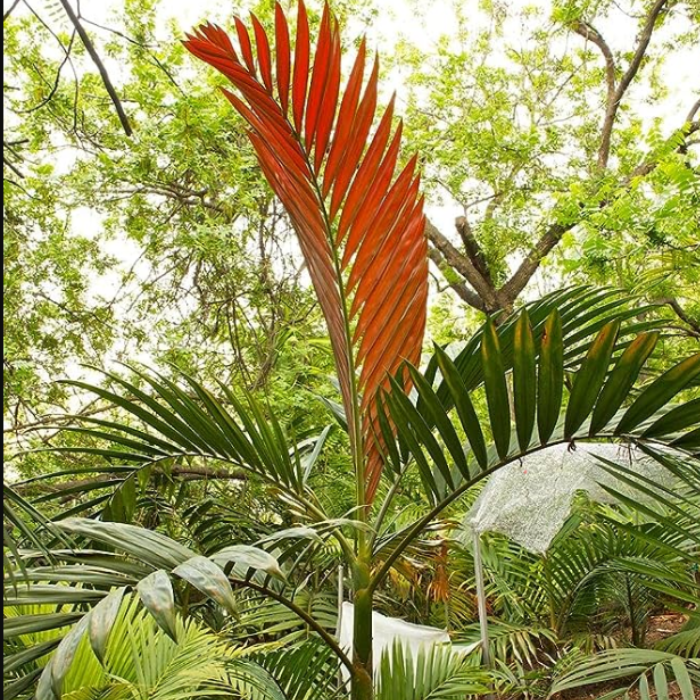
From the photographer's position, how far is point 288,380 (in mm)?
3455

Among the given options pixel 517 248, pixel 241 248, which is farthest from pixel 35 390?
pixel 517 248

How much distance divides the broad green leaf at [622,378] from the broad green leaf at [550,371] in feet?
0.20

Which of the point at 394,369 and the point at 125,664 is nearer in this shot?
the point at 125,664

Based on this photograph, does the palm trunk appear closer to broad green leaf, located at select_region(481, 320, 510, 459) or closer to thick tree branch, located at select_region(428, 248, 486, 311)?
broad green leaf, located at select_region(481, 320, 510, 459)

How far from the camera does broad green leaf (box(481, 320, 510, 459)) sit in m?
0.99

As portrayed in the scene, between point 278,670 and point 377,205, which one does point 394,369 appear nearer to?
point 377,205

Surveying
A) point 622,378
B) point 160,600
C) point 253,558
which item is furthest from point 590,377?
point 160,600

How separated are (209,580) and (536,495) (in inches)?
57.7

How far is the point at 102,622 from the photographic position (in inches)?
26.5

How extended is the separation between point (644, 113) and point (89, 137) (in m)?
4.05

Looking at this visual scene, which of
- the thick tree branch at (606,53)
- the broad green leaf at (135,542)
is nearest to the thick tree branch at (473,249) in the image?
the thick tree branch at (606,53)

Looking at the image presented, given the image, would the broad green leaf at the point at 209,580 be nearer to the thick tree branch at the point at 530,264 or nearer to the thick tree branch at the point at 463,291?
the thick tree branch at the point at 530,264

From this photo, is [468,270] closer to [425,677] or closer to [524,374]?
[425,677]

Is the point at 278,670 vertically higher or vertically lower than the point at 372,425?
lower
